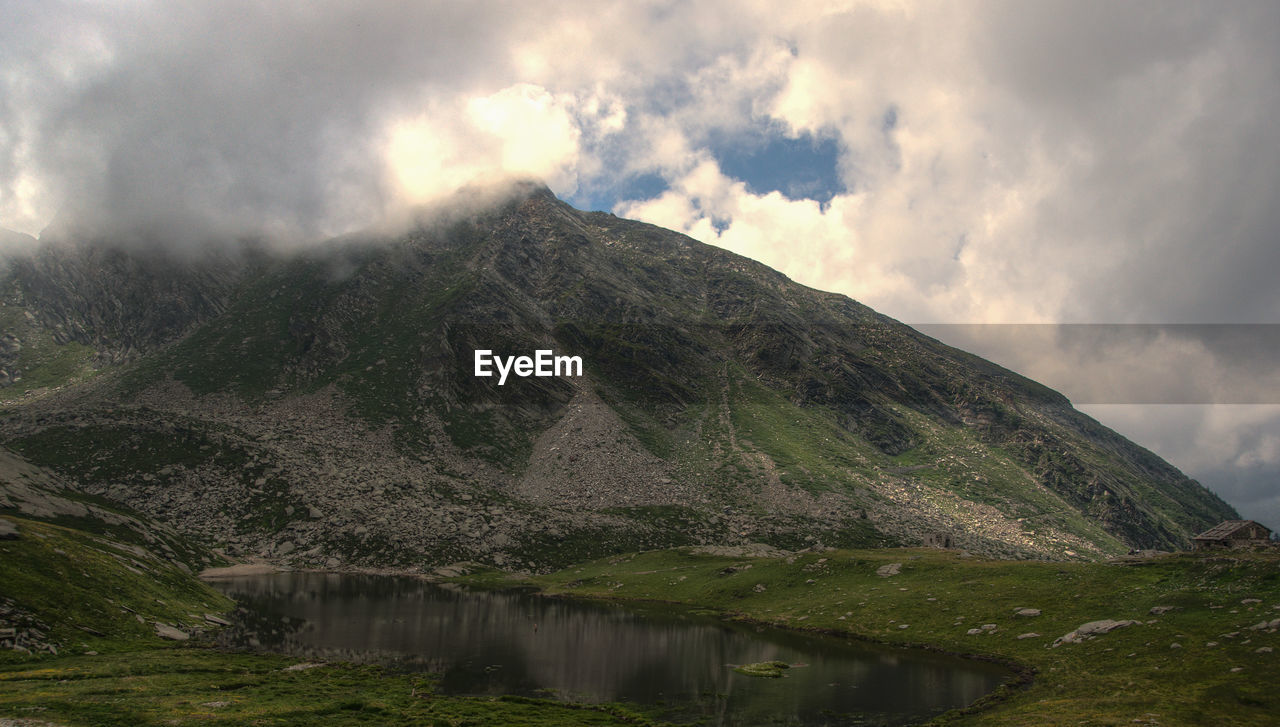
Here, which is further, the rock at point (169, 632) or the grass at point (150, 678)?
the rock at point (169, 632)

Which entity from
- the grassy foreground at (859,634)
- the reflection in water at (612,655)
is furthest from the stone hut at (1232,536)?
the reflection in water at (612,655)

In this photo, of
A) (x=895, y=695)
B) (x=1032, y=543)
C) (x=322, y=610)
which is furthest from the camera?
(x=1032, y=543)

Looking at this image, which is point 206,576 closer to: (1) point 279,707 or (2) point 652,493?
(1) point 279,707

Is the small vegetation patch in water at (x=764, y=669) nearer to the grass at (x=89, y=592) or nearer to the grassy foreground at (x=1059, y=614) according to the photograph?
the grassy foreground at (x=1059, y=614)

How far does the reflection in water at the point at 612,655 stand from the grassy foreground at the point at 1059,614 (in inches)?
246

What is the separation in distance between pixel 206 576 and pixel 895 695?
371 feet

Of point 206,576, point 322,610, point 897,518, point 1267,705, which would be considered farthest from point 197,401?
point 1267,705

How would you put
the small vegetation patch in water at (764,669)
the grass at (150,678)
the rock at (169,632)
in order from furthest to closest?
the rock at (169,632) → the small vegetation patch in water at (764,669) → the grass at (150,678)

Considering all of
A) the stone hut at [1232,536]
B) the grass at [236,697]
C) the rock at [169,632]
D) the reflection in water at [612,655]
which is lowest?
the reflection in water at [612,655]

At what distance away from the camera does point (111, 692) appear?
36.9 m

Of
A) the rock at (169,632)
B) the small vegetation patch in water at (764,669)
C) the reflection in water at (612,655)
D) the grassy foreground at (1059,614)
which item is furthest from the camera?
the rock at (169,632)

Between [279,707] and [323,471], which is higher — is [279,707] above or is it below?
below

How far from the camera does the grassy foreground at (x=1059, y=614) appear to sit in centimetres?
4131

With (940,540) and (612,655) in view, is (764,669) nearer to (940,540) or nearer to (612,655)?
(612,655)
